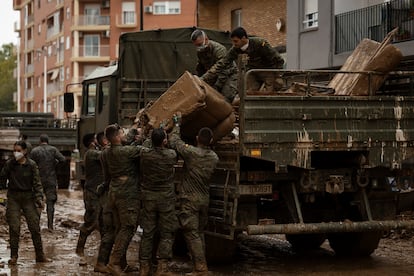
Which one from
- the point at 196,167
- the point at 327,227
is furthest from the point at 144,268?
the point at 327,227

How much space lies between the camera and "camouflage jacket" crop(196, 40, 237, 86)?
1116 centimetres

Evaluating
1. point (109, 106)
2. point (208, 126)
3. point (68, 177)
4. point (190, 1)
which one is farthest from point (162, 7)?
point (208, 126)

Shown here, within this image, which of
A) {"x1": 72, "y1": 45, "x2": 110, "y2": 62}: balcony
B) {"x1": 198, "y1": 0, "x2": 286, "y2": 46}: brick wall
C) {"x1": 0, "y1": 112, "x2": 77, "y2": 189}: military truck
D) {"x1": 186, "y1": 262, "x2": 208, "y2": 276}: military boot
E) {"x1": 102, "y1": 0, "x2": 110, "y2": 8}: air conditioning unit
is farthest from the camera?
{"x1": 102, "y1": 0, "x2": 110, "y2": 8}: air conditioning unit

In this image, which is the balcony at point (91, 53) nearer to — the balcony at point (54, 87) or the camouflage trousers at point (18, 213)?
the balcony at point (54, 87)

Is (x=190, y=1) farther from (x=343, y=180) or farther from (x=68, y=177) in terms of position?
(x=343, y=180)

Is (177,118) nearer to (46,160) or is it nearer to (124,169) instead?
(124,169)

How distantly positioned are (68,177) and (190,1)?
36323 millimetres

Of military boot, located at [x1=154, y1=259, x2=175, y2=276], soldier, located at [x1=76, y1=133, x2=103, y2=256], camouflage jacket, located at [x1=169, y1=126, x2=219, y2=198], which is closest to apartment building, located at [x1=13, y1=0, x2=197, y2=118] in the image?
soldier, located at [x1=76, y1=133, x2=103, y2=256]

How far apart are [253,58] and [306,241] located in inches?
117

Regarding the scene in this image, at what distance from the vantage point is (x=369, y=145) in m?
10.5

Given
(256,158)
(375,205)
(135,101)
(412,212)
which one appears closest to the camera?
(256,158)

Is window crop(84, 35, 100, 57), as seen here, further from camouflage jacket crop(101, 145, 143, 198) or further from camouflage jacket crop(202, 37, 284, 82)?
camouflage jacket crop(101, 145, 143, 198)

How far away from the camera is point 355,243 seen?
1187cm

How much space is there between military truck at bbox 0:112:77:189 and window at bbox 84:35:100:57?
38949 millimetres
